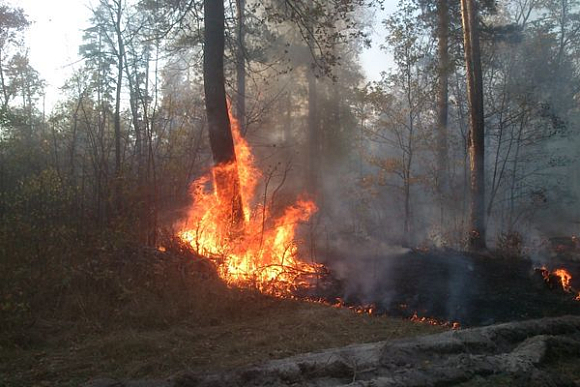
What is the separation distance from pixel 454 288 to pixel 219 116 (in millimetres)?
5743

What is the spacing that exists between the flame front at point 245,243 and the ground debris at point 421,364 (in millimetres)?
3349

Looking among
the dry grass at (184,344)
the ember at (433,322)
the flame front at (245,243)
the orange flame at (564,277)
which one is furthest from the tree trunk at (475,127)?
the dry grass at (184,344)

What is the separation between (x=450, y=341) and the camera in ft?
16.2

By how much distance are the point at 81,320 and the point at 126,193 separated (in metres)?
2.73

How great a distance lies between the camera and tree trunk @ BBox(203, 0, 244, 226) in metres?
9.58

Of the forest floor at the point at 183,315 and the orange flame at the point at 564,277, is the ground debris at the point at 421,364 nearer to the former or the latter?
the forest floor at the point at 183,315

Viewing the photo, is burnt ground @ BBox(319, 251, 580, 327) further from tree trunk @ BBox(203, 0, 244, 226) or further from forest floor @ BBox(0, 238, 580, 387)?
tree trunk @ BBox(203, 0, 244, 226)

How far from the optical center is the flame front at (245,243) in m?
8.12

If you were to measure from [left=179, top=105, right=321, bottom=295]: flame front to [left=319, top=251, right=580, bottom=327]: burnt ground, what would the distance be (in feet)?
2.88

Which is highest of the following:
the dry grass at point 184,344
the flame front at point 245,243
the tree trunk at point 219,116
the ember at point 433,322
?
the tree trunk at point 219,116

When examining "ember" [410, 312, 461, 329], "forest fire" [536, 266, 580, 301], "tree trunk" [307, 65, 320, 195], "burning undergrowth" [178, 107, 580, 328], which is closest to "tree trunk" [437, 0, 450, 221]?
"tree trunk" [307, 65, 320, 195]

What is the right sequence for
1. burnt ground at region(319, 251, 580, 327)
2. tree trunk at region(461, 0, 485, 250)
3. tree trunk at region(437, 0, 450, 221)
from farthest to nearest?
tree trunk at region(437, 0, 450, 221) < tree trunk at region(461, 0, 485, 250) < burnt ground at region(319, 251, 580, 327)

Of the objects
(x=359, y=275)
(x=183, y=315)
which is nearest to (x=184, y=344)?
(x=183, y=315)

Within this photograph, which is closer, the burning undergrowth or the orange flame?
the burning undergrowth
